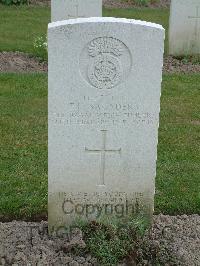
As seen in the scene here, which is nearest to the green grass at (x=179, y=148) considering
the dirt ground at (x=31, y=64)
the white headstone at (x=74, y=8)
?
the dirt ground at (x=31, y=64)

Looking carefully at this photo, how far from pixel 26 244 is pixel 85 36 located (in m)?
1.54

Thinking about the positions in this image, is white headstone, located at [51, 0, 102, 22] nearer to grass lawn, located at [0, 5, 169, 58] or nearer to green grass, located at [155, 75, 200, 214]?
grass lawn, located at [0, 5, 169, 58]

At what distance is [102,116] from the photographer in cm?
417

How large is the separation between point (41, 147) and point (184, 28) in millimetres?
4878

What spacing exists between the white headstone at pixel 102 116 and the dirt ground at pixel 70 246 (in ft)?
0.59

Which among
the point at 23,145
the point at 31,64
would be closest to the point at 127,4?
the point at 31,64

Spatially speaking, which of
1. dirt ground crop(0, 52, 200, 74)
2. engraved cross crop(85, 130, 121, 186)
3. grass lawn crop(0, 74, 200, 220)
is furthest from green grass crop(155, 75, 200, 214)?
engraved cross crop(85, 130, 121, 186)

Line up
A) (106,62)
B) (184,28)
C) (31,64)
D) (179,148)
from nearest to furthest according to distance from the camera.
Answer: (106,62)
(179,148)
(31,64)
(184,28)

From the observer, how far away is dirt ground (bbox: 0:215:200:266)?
13.4 feet

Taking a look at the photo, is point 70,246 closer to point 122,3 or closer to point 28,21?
point 28,21

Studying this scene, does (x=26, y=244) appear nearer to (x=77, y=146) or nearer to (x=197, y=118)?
(x=77, y=146)

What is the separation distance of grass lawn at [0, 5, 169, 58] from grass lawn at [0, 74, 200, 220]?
2.13 metres

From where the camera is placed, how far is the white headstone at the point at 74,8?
9.50 meters

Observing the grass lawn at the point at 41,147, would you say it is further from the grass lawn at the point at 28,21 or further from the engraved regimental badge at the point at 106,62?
the grass lawn at the point at 28,21
